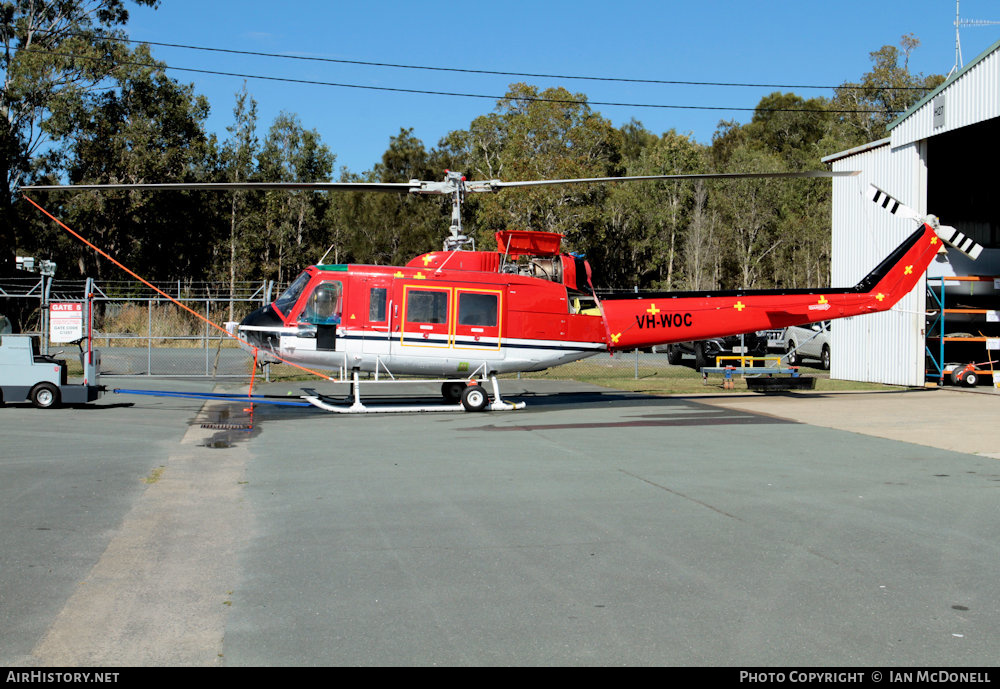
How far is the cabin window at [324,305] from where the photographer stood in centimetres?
1548

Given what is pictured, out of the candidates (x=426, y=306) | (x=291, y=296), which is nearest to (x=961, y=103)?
(x=426, y=306)

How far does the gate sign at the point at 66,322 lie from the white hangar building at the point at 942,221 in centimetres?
1982

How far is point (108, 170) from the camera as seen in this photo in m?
42.4

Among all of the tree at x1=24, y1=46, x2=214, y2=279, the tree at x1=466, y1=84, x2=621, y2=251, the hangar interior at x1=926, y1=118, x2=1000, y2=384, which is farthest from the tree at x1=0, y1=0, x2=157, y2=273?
the hangar interior at x1=926, y1=118, x2=1000, y2=384

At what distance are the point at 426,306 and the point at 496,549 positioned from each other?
9704 mm

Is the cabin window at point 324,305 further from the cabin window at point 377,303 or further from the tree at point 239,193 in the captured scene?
the tree at point 239,193

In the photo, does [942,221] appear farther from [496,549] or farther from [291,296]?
[496,549]

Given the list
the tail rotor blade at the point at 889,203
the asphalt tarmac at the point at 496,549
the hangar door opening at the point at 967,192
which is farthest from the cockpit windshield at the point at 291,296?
the hangar door opening at the point at 967,192

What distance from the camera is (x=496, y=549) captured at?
647 centimetres

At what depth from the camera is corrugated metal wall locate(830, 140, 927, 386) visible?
75.5ft

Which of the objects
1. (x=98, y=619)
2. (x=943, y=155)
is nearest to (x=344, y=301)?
(x=98, y=619)

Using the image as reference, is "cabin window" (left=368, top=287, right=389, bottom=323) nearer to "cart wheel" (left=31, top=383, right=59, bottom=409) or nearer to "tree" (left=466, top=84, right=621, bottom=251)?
"cart wheel" (left=31, top=383, right=59, bottom=409)

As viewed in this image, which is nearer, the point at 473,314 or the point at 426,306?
the point at 426,306

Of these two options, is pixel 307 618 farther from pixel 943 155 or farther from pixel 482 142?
pixel 482 142
